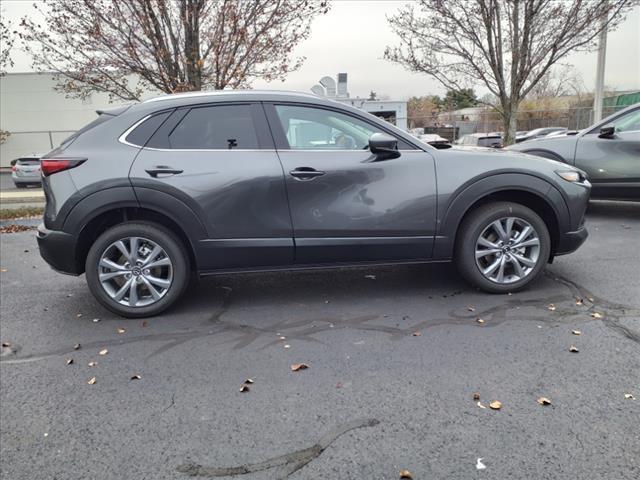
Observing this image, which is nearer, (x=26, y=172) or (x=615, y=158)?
(x=615, y=158)

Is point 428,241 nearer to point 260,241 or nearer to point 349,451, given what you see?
point 260,241

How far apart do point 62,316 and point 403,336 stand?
117 inches

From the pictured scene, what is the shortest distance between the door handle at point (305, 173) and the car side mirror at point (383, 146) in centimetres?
49

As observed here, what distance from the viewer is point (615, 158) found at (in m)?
7.26

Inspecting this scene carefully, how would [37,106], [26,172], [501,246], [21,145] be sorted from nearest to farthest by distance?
[501,246], [26,172], [21,145], [37,106]

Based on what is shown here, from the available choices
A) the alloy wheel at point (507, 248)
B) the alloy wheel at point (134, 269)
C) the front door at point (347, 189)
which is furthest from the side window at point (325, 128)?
the alloy wheel at point (134, 269)

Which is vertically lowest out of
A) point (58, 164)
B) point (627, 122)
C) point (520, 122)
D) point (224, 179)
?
point (224, 179)

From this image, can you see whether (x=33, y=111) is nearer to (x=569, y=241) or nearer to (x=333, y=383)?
(x=569, y=241)

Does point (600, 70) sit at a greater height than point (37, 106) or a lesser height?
lesser

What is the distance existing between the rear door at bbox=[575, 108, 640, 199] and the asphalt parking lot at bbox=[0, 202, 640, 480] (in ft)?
8.56

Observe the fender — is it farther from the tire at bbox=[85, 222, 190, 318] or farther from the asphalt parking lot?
the tire at bbox=[85, 222, 190, 318]

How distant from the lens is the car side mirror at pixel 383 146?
13.9 feet

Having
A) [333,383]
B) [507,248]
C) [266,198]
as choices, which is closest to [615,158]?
[507,248]

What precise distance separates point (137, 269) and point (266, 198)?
122 centimetres
